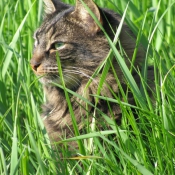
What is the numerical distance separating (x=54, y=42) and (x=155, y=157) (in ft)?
3.16

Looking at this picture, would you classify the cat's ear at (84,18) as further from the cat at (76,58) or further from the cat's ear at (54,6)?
the cat's ear at (54,6)

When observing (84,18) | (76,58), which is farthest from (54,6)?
(76,58)

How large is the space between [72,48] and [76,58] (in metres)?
0.06

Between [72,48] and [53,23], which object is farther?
[53,23]

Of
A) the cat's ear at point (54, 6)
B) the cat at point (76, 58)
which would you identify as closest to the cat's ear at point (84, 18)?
the cat at point (76, 58)

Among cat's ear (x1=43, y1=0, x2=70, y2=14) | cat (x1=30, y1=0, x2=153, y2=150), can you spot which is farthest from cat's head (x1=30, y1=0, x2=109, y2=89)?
cat's ear (x1=43, y1=0, x2=70, y2=14)

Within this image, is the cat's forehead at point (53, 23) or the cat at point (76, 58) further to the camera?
the cat's forehead at point (53, 23)

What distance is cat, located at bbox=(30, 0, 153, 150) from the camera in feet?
8.02

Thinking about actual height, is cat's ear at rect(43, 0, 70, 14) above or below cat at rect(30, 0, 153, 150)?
above

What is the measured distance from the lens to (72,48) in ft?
8.22

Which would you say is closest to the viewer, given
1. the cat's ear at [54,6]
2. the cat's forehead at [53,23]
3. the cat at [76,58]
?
the cat at [76,58]

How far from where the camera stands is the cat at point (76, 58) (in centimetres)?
245

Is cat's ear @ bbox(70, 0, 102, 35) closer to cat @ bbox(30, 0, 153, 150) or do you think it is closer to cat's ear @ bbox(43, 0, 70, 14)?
cat @ bbox(30, 0, 153, 150)

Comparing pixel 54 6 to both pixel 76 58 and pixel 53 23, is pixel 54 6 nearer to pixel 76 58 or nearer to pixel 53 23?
pixel 53 23
